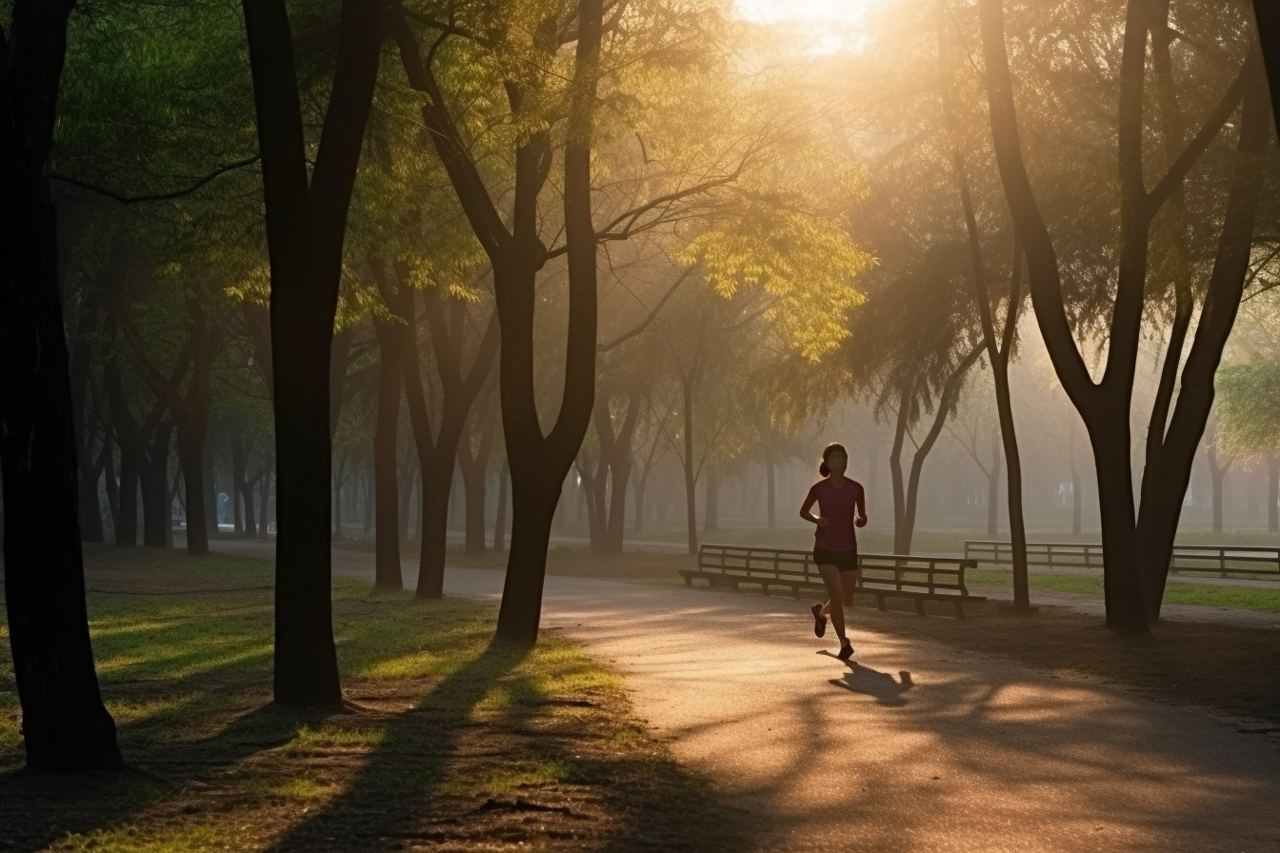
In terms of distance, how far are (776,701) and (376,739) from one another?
11.7 ft

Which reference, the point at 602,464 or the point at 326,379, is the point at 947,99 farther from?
the point at 602,464

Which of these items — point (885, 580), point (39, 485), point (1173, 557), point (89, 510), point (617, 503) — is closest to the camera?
point (39, 485)

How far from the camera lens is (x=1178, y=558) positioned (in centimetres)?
4031

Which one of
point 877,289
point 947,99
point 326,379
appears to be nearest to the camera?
point 326,379

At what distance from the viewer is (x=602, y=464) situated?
52.9 metres

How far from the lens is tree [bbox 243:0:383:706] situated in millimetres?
11414

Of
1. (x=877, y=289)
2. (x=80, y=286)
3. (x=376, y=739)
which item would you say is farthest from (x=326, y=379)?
(x=80, y=286)

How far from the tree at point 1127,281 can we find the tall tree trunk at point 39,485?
1283 centimetres

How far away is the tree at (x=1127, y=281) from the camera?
18.4m

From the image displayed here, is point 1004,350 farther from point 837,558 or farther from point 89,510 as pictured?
point 89,510

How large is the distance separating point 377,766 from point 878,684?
5.94 metres

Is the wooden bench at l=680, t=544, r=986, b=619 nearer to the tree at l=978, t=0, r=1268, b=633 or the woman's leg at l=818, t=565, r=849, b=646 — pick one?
the tree at l=978, t=0, r=1268, b=633

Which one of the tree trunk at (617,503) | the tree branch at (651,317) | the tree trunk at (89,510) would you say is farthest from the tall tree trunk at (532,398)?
the tree trunk at (89,510)

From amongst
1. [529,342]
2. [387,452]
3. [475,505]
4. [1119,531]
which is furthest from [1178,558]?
[529,342]
